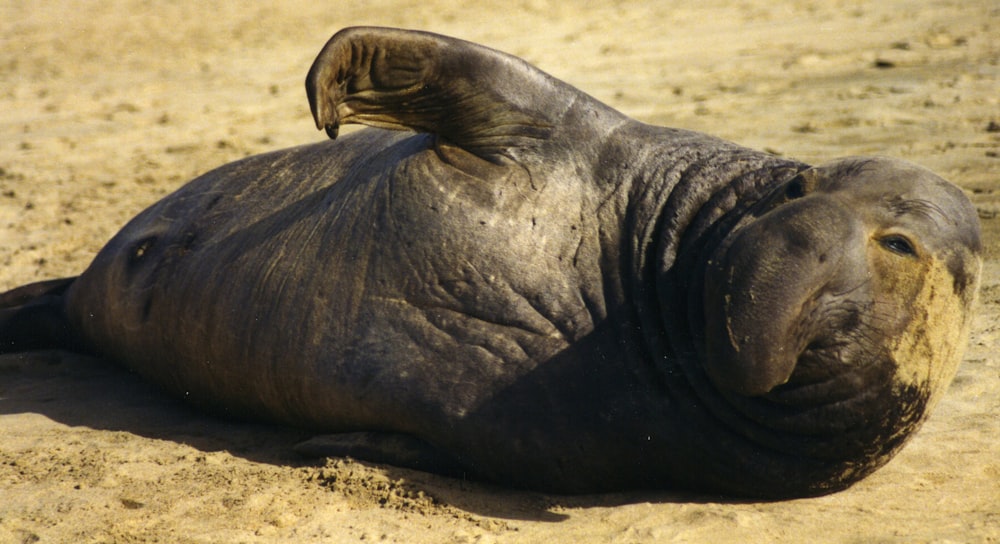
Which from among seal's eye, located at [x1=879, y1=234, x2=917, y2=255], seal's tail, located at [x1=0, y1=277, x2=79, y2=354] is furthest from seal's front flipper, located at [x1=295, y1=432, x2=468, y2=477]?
seal's tail, located at [x1=0, y1=277, x2=79, y2=354]

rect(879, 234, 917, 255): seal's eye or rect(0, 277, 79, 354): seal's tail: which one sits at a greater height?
rect(879, 234, 917, 255): seal's eye

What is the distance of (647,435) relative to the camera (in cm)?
345

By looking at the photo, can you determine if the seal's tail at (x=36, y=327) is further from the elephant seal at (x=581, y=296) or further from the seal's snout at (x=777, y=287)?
the seal's snout at (x=777, y=287)

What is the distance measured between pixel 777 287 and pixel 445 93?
1.26 meters

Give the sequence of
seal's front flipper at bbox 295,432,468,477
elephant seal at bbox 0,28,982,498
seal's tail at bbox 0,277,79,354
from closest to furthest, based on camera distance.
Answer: elephant seal at bbox 0,28,982,498 < seal's front flipper at bbox 295,432,468,477 < seal's tail at bbox 0,277,79,354

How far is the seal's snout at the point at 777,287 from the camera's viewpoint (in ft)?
10.1

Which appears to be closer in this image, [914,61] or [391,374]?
[391,374]

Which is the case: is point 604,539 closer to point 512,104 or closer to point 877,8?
point 512,104

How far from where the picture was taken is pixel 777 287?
308 centimetres

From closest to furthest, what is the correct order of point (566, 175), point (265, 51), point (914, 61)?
1. point (566, 175)
2. point (914, 61)
3. point (265, 51)

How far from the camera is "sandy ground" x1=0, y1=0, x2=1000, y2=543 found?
333cm

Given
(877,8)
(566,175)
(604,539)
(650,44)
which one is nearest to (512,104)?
(566,175)

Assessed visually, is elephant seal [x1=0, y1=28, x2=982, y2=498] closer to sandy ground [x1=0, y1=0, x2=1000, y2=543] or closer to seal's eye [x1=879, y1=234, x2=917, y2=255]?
seal's eye [x1=879, y1=234, x2=917, y2=255]

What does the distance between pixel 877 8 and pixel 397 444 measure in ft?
30.5
